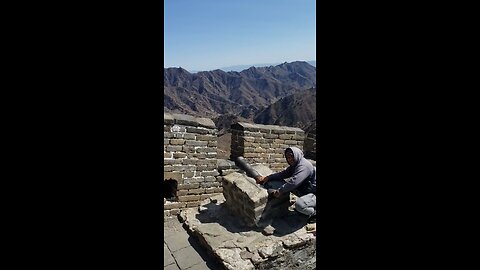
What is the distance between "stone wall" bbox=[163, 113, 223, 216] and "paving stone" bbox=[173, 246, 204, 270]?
109cm

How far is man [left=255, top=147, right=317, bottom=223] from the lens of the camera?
4340 millimetres

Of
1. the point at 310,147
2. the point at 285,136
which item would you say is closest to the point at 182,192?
the point at 285,136

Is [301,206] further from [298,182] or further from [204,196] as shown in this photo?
[204,196]

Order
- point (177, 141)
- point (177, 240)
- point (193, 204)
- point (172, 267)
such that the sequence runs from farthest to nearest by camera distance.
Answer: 1. point (193, 204)
2. point (177, 141)
3. point (177, 240)
4. point (172, 267)

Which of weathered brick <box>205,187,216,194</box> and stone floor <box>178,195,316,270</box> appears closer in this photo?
stone floor <box>178,195,316,270</box>

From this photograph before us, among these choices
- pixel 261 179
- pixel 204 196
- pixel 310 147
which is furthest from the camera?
pixel 310 147

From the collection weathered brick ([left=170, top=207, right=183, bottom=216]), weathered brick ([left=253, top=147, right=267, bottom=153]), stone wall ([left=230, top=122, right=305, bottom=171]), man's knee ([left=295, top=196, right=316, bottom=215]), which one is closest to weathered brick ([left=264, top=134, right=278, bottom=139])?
stone wall ([left=230, top=122, right=305, bottom=171])

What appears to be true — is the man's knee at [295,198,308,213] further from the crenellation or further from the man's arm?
the crenellation

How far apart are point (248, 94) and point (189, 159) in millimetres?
49598

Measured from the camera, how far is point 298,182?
4488mm

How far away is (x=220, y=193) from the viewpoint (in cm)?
564

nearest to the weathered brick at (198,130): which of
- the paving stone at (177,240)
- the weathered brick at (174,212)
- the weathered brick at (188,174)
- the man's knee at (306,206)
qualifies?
the weathered brick at (188,174)
